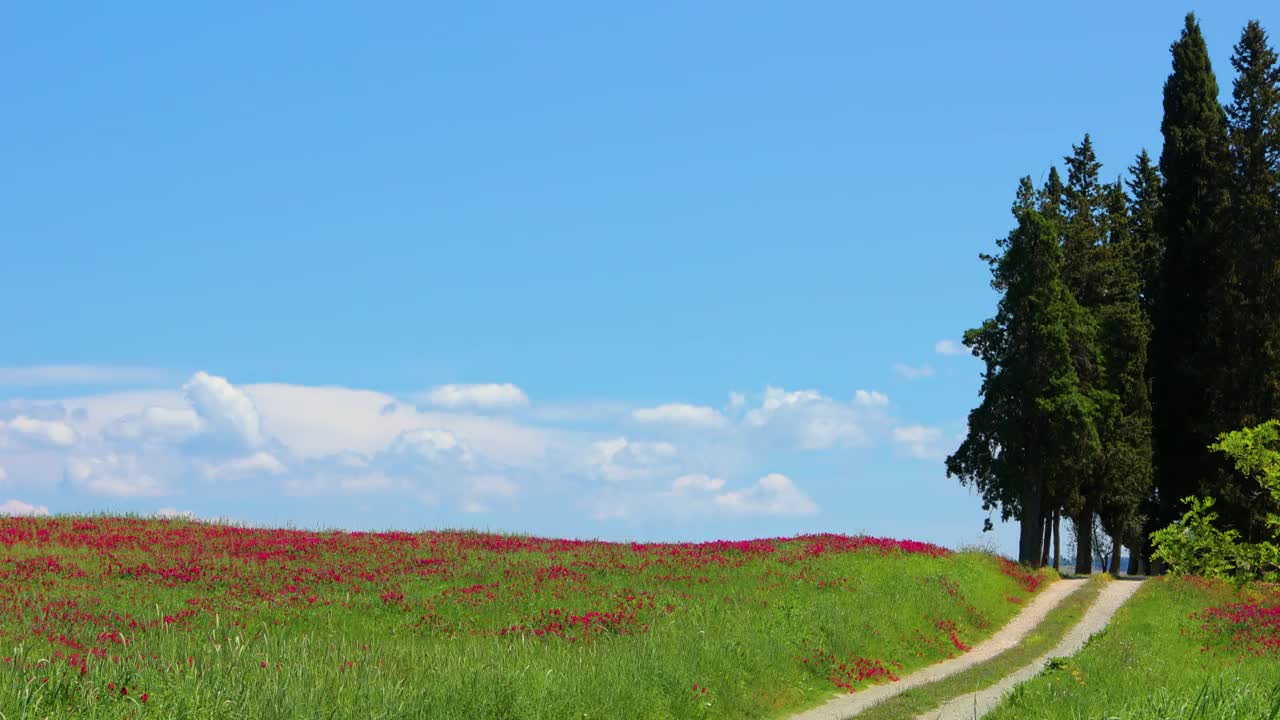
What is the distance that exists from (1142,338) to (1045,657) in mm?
28620

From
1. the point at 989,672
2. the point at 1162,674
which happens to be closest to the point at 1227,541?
the point at 1162,674

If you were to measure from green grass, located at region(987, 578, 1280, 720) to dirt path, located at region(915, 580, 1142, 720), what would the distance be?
735 millimetres

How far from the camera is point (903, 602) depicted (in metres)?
27.3

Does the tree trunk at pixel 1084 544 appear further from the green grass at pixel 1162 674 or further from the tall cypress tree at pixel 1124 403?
the green grass at pixel 1162 674

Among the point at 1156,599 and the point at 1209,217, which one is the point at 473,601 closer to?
the point at 1156,599

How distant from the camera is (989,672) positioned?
22750mm

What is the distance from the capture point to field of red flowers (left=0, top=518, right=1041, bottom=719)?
13070mm

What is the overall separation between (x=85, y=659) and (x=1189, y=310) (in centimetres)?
4897

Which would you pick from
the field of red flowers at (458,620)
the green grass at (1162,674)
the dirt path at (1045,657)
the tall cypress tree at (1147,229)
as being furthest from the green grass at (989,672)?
the tall cypress tree at (1147,229)

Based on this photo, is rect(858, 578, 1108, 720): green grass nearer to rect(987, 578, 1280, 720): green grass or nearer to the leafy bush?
rect(987, 578, 1280, 720): green grass

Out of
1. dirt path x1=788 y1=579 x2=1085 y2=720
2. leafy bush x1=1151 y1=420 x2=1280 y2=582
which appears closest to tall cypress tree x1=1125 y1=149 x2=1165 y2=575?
dirt path x1=788 y1=579 x2=1085 y2=720

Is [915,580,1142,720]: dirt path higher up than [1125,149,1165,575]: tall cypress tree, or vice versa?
[1125,149,1165,575]: tall cypress tree

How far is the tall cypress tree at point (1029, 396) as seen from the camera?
147 ft

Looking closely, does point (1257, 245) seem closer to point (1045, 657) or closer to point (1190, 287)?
point (1190, 287)
